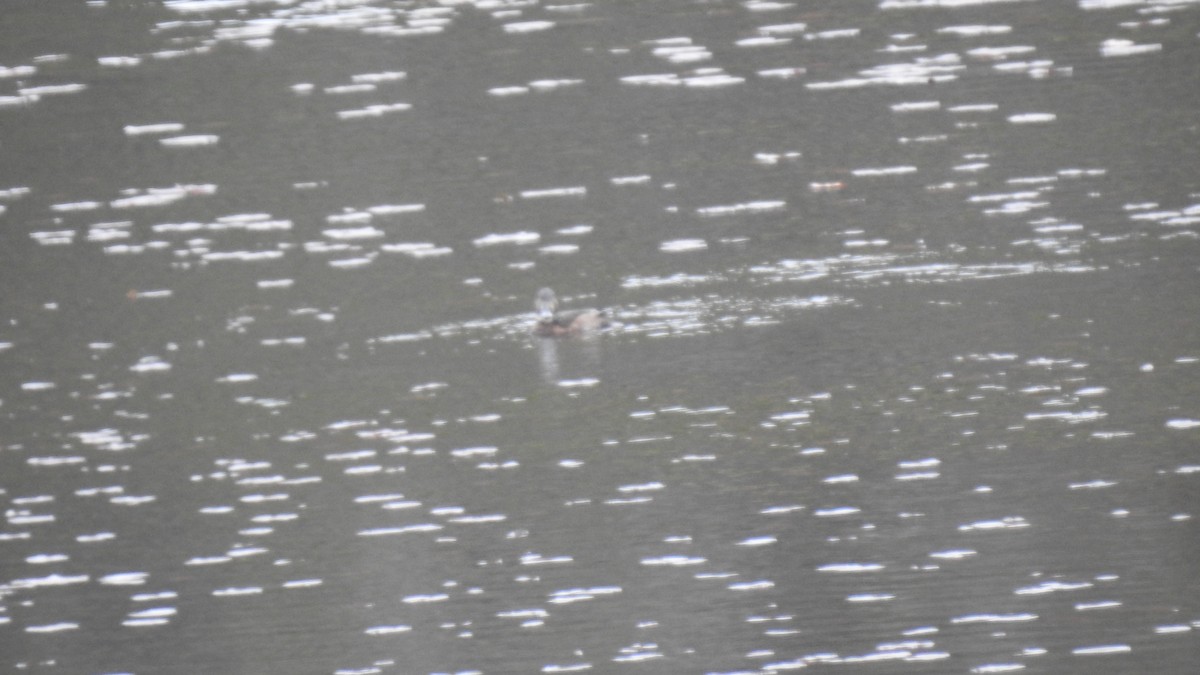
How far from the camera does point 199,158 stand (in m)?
17.7

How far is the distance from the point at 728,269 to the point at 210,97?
7.40m

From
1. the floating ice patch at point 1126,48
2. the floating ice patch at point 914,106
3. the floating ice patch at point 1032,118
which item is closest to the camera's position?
the floating ice patch at point 1032,118

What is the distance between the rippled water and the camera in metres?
9.09

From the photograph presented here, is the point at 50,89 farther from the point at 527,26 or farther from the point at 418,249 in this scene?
the point at 418,249

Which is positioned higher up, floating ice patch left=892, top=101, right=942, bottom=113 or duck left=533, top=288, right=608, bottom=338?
floating ice patch left=892, top=101, right=942, bottom=113

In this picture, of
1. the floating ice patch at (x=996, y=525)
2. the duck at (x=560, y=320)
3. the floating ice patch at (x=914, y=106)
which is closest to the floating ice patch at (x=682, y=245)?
the duck at (x=560, y=320)

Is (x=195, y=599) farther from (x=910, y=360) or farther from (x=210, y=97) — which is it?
(x=210, y=97)

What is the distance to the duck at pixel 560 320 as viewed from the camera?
12781 mm

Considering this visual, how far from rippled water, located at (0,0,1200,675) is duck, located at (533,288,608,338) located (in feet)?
0.64

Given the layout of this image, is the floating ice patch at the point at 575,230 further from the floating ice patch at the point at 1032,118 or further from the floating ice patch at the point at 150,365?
the floating ice patch at the point at 1032,118

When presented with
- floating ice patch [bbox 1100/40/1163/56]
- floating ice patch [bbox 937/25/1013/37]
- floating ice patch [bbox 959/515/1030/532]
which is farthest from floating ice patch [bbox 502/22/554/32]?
floating ice patch [bbox 959/515/1030/532]

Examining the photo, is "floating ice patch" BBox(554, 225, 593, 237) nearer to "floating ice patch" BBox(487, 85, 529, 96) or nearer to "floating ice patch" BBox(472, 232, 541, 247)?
"floating ice patch" BBox(472, 232, 541, 247)

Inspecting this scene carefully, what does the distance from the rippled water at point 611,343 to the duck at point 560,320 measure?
0.64ft

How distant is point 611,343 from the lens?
12.8 meters
